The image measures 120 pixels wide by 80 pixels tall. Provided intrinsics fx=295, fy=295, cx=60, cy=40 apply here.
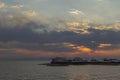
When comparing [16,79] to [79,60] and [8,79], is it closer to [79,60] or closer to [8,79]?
[8,79]

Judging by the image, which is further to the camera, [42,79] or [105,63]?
[105,63]

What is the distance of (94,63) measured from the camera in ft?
581

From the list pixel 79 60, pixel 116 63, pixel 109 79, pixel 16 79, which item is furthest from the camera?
pixel 79 60

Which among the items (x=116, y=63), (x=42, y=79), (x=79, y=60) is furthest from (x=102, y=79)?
(x=79, y=60)

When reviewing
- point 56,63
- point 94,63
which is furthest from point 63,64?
point 94,63

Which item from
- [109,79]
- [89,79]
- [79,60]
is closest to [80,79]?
[89,79]

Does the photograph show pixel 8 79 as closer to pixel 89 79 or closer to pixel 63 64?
pixel 89 79

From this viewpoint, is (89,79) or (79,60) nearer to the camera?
(89,79)

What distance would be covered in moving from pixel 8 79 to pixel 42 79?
989 cm

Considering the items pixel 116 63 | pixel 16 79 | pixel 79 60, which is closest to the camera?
pixel 16 79

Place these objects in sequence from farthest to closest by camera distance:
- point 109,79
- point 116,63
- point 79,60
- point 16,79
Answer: point 79,60 < point 116,63 < point 16,79 < point 109,79

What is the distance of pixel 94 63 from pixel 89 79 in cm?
9990

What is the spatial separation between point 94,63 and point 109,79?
4002 inches

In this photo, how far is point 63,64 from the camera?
17700cm
